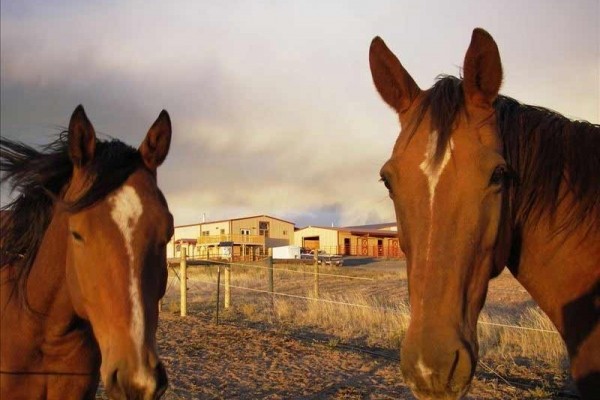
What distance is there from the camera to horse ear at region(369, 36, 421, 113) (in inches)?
99.2

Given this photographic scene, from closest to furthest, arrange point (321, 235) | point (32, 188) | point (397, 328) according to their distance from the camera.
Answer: point (32, 188) → point (397, 328) → point (321, 235)

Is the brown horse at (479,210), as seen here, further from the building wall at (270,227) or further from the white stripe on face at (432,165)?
the building wall at (270,227)

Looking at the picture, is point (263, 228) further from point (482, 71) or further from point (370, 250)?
point (482, 71)

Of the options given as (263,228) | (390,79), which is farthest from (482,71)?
(263,228)

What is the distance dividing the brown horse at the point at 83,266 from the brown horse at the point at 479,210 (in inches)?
49.1

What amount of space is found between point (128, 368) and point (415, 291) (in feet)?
4.37

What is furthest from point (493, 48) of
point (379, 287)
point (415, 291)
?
point (379, 287)

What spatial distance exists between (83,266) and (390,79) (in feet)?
5.92

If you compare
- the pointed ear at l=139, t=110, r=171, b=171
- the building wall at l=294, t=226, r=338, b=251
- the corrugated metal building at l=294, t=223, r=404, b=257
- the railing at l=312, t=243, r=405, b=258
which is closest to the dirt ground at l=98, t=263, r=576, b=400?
the pointed ear at l=139, t=110, r=171, b=171

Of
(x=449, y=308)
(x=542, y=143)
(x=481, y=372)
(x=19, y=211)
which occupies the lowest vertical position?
(x=481, y=372)

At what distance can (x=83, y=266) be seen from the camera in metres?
2.59

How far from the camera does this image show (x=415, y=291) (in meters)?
1.93

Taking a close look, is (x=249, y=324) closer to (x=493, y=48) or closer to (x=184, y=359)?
(x=184, y=359)

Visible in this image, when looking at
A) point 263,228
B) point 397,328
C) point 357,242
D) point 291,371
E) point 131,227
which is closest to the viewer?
point 131,227
